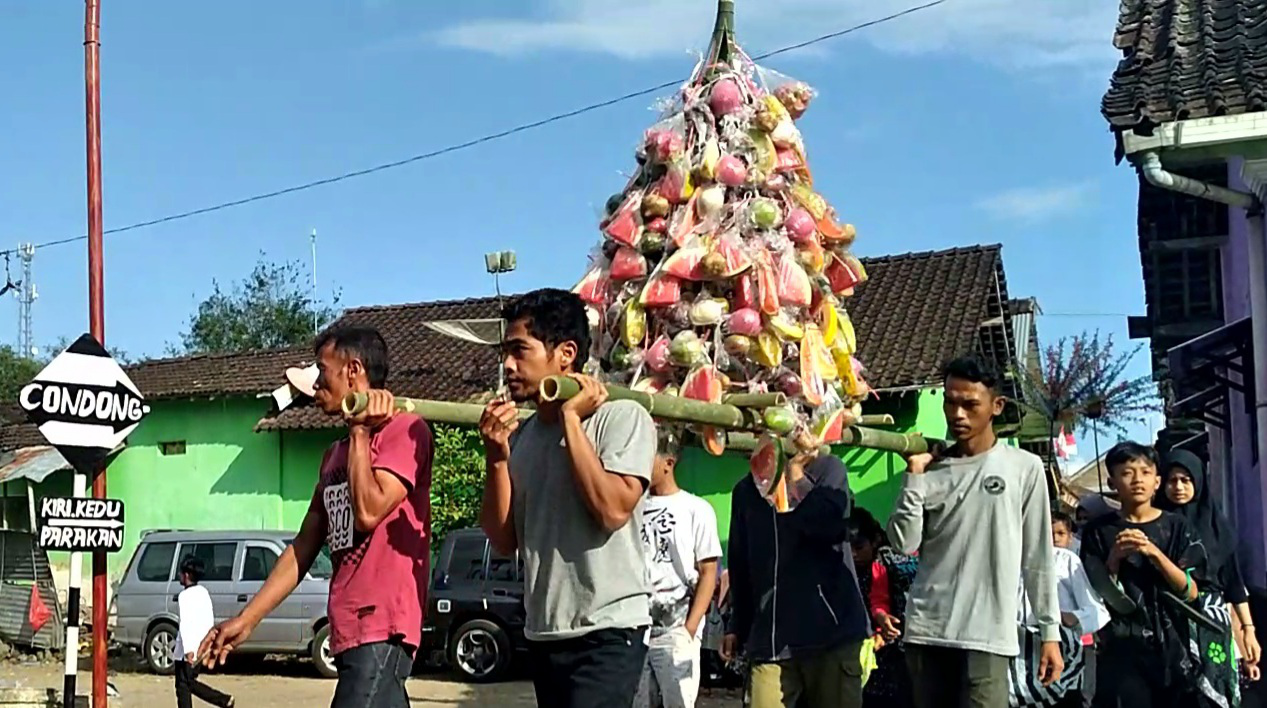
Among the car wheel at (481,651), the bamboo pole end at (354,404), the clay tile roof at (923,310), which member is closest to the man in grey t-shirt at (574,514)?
the bamboo pole end at (354,404)

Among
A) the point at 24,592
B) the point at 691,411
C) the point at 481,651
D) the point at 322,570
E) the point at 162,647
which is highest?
the point at 691,411

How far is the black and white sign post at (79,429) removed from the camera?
8430 millimetres

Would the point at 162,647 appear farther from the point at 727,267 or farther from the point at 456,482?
the point at 727,267

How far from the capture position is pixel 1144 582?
6.82 metres

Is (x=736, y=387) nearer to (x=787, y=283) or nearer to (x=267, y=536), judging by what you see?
(x=787, y=283)

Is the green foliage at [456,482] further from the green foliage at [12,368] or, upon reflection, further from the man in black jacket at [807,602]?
the green foliage at [12,368]

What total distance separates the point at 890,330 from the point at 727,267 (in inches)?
601

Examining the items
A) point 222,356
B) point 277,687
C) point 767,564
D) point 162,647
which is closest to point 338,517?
point 767,564

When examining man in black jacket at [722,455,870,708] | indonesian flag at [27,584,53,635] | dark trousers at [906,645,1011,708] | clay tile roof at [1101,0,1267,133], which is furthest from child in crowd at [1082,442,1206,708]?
indonesian flag at [27,584,53,635]

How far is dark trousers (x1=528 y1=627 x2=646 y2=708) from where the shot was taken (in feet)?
13.0

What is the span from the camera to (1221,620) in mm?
6777

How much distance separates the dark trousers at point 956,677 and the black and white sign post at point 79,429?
5437 mm

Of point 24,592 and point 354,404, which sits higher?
point 354,404

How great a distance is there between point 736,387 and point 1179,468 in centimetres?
290
